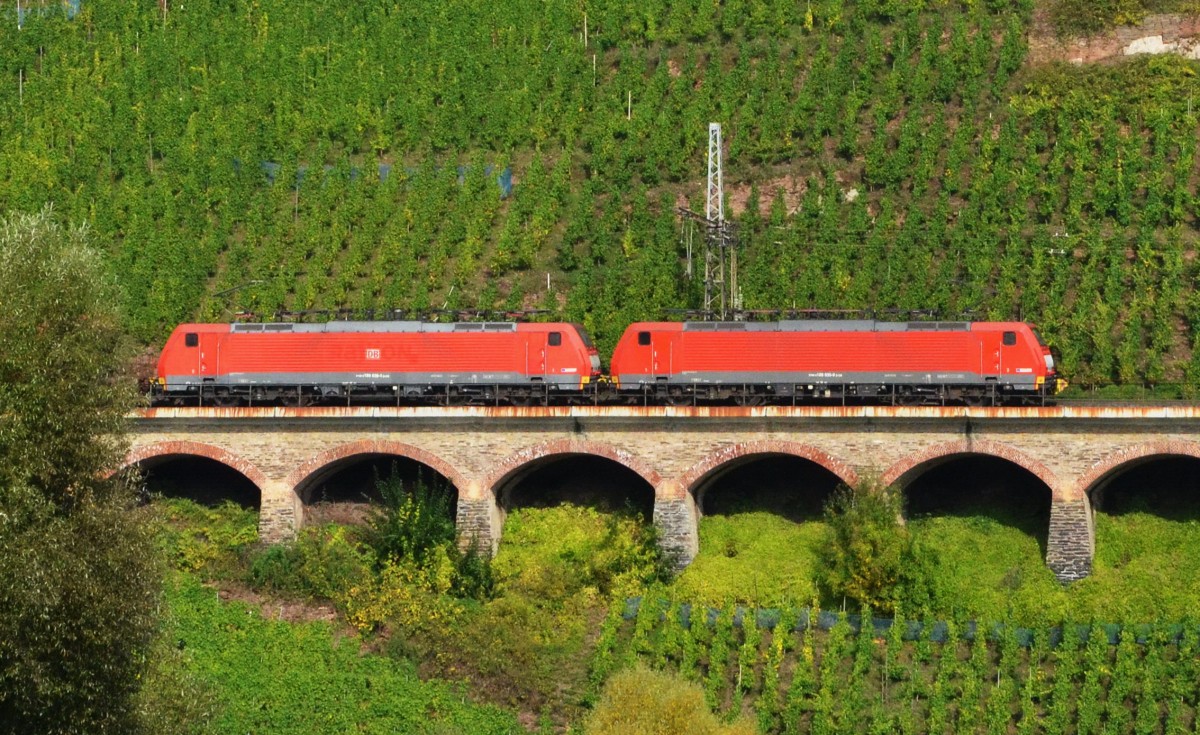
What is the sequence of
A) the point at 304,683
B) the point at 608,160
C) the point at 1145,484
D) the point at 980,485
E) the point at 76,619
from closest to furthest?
the point at 76,619, the point at 304,683, the point at 1145,484, the point at 980,485, the point at 608,160

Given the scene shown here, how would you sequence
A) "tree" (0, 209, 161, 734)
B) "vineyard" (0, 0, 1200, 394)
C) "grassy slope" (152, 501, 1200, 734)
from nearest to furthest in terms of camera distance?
"tree" (0, 209, 161, 734)
"grassy slope" (152, 501, 1200, 734)
"vineyard" (0, 0, 1200, 394)

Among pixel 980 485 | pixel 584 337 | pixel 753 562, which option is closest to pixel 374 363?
pixel 584 337

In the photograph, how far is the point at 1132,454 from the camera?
165 ft

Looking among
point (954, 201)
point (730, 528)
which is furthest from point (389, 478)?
point (954, 201)

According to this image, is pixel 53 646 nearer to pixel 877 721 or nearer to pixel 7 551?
pixel 7 551

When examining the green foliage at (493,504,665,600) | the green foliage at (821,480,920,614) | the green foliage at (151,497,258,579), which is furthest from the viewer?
the green foliage at (151,497,258,579)

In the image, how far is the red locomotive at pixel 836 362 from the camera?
5478 cm

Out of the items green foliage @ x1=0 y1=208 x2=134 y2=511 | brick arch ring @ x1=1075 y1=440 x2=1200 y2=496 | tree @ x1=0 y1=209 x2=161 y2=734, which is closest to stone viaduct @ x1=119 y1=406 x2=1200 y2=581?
brick arch ring @ x1=1075 y1=440 x2=1200 y2=496

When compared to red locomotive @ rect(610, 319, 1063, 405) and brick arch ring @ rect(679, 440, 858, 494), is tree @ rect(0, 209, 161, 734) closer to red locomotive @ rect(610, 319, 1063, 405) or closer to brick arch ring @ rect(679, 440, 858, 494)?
brick arch ring @ rect(679, 440, 858, 494)

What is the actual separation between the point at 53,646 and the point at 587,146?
51.2 m

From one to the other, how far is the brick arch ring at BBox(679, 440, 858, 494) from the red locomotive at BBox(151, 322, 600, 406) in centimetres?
570

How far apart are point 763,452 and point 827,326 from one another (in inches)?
201

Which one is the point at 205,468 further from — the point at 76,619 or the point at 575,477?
the point at 76,619

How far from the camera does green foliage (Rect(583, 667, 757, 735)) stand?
39719 millimetres
